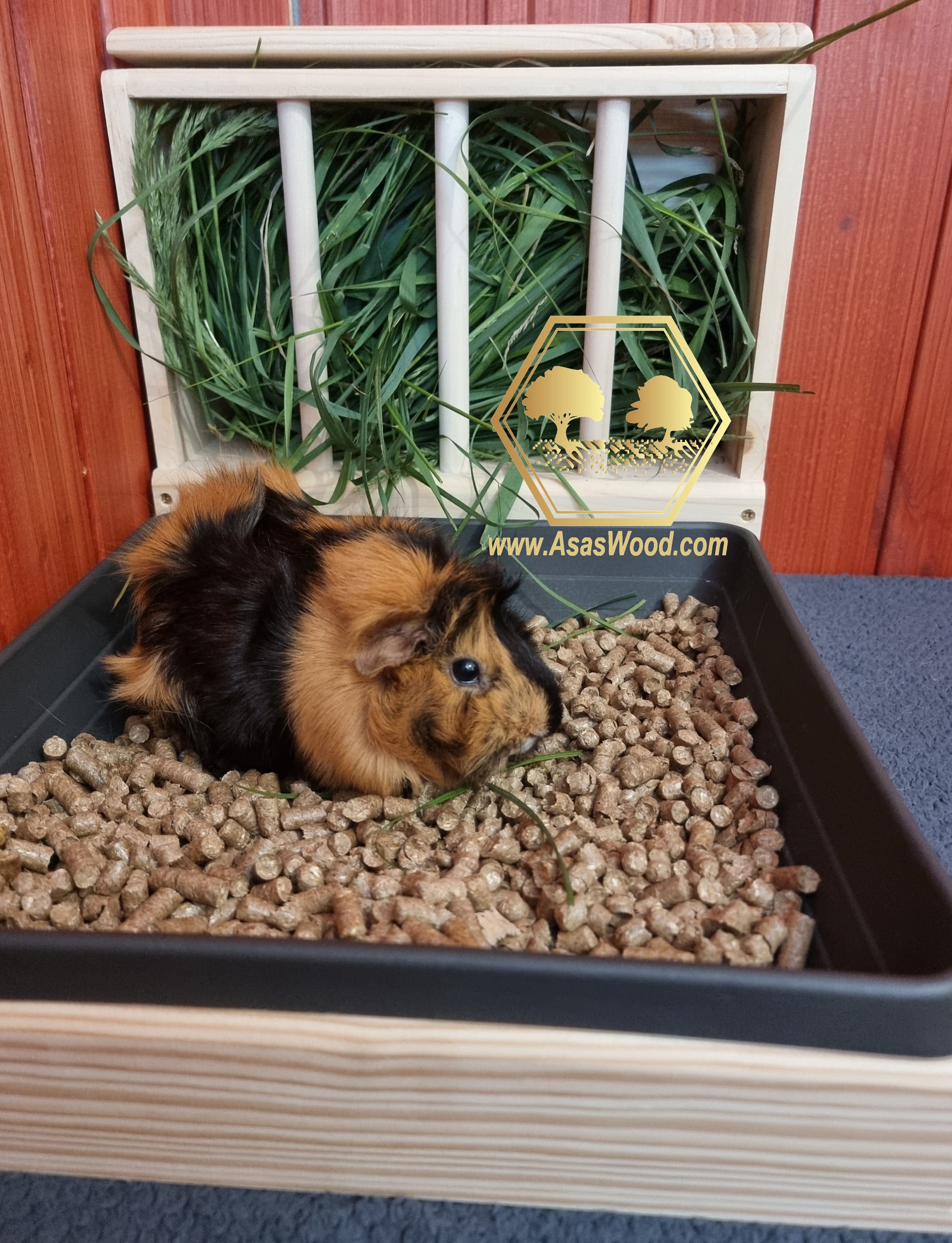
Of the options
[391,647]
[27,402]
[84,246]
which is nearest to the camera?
[391,647]

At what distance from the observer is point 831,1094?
0.65 meters

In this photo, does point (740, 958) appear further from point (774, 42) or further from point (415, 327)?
point (774, 42)

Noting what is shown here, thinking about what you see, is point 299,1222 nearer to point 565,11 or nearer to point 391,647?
point 391,647

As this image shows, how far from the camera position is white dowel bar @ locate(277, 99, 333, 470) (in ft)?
4.17

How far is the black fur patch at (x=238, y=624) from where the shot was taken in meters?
1.03

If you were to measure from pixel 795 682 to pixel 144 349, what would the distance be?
1.06 metres

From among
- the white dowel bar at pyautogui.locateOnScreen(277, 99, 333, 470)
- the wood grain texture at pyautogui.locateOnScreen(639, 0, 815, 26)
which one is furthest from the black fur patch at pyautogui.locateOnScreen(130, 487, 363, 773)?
the wood grain texture at pyautogui.locateOnScreen(639, 0, 815, 26)

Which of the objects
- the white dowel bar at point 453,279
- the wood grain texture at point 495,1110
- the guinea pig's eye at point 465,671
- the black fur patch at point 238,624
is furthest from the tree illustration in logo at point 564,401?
the wood grain texture at point 495,1110

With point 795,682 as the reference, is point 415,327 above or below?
above

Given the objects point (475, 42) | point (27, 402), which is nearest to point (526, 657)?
point (27, 402)

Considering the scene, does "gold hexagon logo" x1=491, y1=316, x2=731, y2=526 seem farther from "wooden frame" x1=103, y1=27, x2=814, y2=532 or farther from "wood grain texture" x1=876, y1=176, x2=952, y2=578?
"wood grain texture" x1=876, y1=176, x2=952, y2=578

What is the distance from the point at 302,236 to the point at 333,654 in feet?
2.26

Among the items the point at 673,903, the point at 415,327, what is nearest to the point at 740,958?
the point at 673,903

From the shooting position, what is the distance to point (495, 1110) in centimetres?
68
